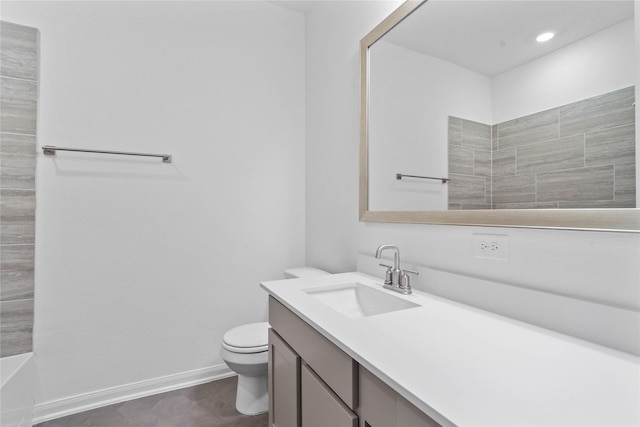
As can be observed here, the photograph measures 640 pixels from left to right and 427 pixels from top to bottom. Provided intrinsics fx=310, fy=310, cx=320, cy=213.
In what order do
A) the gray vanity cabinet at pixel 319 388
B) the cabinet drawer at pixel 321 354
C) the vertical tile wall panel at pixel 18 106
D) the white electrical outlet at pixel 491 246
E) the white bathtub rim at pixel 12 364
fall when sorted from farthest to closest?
1. the vertical tile wall panel at pixel 18 106
2. the white bathtub rim at pixel 12 364
3. the white electrical outlet at pixel 491 246
4. the cabinet drawer at pixel 321 354
5. the gray vanity cabinet at pixel 319 388


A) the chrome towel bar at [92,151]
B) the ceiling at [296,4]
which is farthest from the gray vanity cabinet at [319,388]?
the ceiling at [296,4]

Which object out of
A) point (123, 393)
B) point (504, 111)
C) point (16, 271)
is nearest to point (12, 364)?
point (16, 271)

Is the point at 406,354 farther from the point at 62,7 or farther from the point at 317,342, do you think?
the point at 62,7

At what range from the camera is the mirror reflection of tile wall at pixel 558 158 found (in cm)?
75

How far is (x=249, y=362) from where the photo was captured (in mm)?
1571

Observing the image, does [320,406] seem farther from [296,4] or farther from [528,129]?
[296,4]

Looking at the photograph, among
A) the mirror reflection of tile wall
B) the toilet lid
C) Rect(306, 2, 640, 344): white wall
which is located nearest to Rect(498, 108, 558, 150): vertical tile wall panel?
the mirror reflection of tile wall

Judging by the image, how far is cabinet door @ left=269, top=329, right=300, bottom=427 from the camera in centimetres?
108

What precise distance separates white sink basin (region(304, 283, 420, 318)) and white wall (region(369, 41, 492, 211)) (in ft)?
1.34

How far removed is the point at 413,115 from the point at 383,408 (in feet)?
3.77

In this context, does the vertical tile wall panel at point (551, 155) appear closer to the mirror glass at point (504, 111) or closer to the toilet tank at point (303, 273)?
the mirror glass at point (504, 111)

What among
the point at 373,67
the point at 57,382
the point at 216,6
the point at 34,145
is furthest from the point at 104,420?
the point at 216,6

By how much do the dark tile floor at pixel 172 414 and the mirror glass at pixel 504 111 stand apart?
1.30 metres

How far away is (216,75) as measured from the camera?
6.66ft
